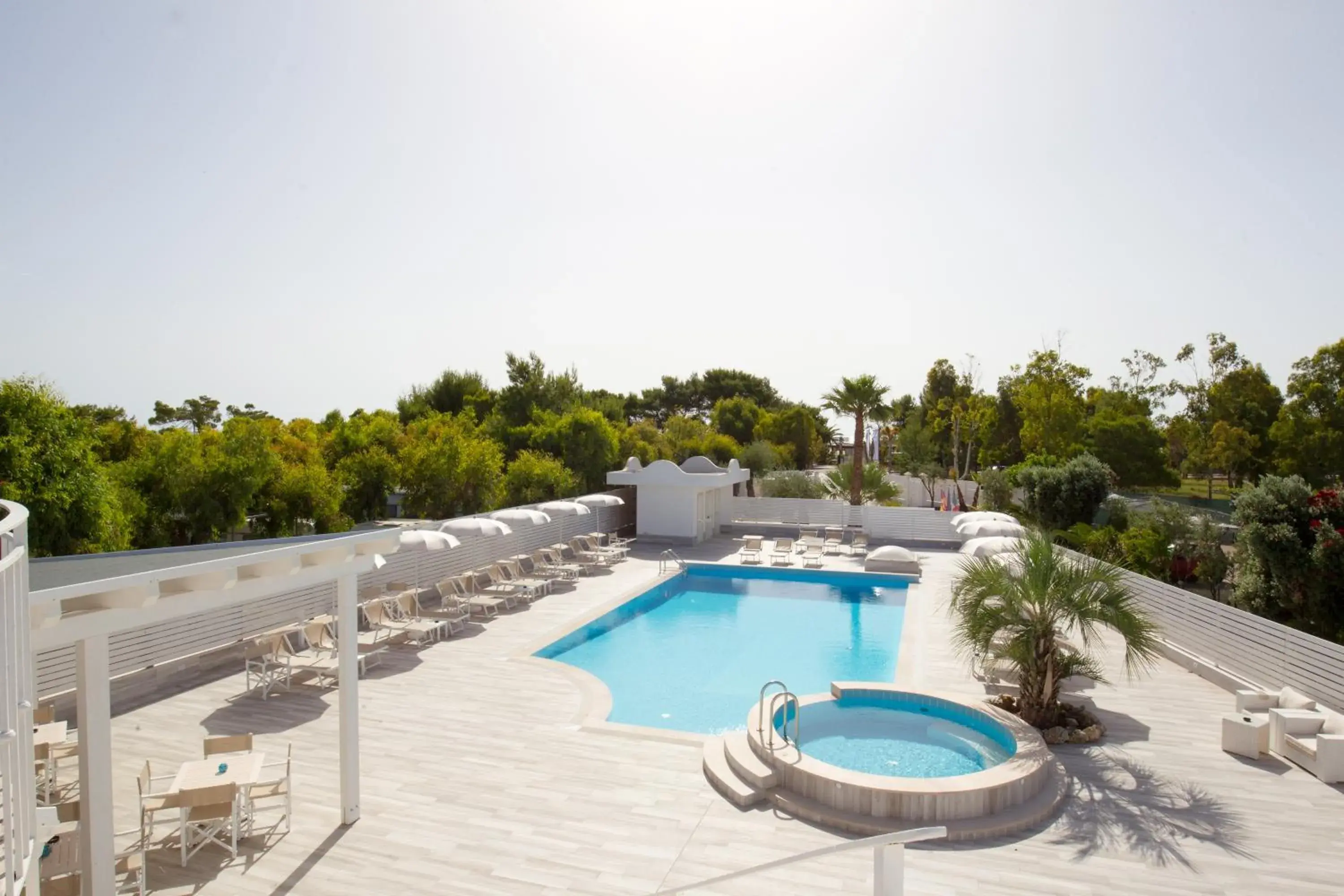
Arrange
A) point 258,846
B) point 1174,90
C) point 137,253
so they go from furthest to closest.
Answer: point 137,253 → point 1174,90 → point 258,846

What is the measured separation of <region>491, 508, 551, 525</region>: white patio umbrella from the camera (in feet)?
56.1

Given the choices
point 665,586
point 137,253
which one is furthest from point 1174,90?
point 137,253

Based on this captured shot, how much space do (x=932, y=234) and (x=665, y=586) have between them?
422 inches

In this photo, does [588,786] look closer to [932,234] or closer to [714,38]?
[714,38]

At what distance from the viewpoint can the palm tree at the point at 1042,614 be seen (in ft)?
27.0


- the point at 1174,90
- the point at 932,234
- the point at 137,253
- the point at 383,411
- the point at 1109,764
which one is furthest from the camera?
the point at 383,411

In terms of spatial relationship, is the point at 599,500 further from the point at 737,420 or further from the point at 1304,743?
the point at 737,420

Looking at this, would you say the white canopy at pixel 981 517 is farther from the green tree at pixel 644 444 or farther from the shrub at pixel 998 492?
the green tree at pixel 644 444

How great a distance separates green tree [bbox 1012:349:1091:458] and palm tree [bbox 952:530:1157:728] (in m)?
30.1

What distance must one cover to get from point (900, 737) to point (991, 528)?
8905 mm

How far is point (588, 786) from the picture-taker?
738 centimetres

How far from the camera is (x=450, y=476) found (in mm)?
23328

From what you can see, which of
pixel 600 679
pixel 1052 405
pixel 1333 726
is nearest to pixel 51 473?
pixel 600 679

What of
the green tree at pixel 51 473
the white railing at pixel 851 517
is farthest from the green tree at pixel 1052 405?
the green tree at pixel 51 473
